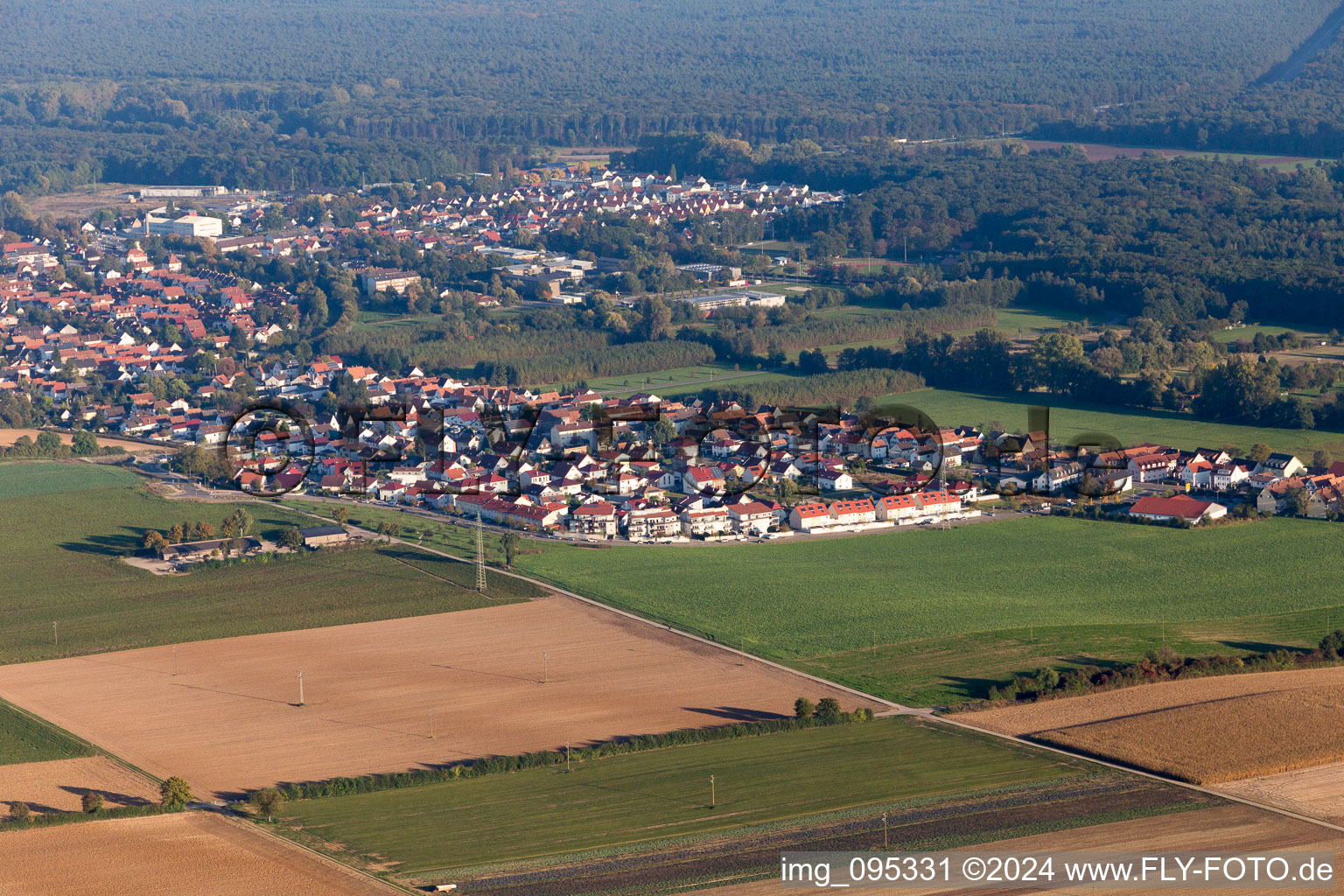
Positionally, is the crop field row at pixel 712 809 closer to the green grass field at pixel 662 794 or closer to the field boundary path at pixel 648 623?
the green grass field at pixel 662 794

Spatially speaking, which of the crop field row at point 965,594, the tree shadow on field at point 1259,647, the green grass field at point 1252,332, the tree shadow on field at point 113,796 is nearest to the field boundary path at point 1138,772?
the crop field row at point 965,594

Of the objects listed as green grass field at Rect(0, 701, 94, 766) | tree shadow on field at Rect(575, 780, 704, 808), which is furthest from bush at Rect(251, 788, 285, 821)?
tree shadow on field at Rect(575, 780, 704, 808)

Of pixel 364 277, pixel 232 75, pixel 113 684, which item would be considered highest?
pixel 232 75

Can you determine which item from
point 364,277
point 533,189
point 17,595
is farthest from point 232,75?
point 17,595

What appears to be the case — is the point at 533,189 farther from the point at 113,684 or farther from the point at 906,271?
the point at 113,684

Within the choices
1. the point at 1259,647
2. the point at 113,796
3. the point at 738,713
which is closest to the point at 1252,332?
the point at 1259,647
